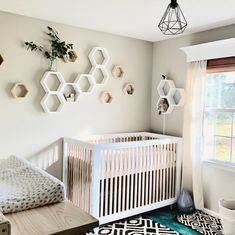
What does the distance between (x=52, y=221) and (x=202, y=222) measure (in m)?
2.35

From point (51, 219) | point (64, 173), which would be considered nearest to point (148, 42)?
point (64, 173)

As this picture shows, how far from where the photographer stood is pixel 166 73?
390 cm

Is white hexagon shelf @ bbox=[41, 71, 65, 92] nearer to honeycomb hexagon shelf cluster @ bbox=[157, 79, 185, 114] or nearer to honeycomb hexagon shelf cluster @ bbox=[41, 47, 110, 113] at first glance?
honeycomb hexagon shelf cluster @ bbox=[41, 47, 110, 113]

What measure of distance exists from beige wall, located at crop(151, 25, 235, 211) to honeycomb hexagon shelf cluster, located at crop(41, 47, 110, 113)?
2.93 ft

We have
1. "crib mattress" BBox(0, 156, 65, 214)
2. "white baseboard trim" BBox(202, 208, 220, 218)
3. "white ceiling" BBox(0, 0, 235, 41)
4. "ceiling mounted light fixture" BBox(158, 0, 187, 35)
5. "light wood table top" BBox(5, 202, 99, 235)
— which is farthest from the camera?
"white baseboard trim" BBox(202, 208, 220, 218)

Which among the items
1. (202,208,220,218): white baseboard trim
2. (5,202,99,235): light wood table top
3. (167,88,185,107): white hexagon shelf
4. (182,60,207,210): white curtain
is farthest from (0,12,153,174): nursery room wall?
(5,202,99,235): light wood table top

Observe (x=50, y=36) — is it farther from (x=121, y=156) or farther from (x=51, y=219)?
(x=51, y=219)

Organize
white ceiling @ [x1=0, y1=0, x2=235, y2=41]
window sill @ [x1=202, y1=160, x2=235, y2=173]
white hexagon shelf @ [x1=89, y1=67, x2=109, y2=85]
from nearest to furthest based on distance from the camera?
1. white ceiling @ [x1=0, y1=0, x2=235, y2=41]
2. window sill @ [x1=202, y1=160, x2=235, y2=173]
3. white hexagon shelf @ [x1=89, y1=67, x2=109, y2=85]

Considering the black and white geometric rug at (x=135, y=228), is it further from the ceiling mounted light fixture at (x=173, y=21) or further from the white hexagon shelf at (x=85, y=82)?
the ceiling mounted light fixture at (x=173, y=21)

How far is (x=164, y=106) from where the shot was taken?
12.5ft

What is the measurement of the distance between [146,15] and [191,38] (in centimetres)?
94

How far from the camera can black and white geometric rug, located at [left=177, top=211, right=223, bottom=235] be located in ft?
9.42

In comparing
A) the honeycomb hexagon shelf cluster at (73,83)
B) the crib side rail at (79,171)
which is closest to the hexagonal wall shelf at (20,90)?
the honeycomb hexagon shelf cluster at (73,83)

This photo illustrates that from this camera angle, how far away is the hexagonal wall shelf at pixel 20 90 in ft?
9.62
